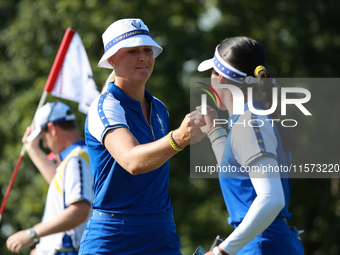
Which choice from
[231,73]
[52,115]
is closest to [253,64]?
[231,73]

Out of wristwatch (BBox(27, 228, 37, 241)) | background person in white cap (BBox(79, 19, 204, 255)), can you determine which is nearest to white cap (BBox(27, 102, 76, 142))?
wristwatch (BBox(27, 228, 37, 241))

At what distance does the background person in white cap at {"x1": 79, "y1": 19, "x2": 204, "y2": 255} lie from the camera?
3.44m

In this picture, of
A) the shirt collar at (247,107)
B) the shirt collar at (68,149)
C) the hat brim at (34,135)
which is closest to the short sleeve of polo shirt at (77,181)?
the shirt collar at (68,149)

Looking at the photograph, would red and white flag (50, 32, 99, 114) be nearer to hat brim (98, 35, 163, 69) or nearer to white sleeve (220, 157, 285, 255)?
hat brim (98, 35, 163, 69)

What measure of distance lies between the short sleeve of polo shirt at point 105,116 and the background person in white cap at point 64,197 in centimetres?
173

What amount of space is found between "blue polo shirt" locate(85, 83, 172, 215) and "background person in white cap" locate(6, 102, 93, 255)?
1.49 metres

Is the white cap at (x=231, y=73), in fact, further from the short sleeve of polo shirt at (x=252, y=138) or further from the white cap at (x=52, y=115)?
the white cap at (x=52, y=115)

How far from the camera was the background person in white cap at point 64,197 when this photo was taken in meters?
4.98

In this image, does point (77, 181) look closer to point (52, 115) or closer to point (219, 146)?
point (52, 115)

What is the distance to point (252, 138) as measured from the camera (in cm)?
313

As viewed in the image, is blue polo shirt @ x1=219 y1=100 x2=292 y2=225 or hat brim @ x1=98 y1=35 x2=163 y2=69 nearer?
blue polo shirt @ x1=219 y1=100 x2=292 y2=225

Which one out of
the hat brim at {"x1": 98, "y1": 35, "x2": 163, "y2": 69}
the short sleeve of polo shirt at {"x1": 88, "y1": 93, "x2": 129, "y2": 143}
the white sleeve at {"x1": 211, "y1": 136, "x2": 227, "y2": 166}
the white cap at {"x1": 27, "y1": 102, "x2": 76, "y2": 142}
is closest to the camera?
the short sleeve of polo shirt at {"x1": 88, "y1": 93, "x2": 129, "y2": 143}

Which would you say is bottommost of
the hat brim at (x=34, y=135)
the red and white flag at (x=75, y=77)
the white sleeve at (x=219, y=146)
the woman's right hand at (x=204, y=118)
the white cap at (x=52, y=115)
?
the white sleeve at (x=219, y=146)

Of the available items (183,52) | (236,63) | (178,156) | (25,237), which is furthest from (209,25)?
(236,63)
